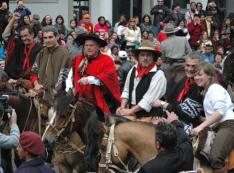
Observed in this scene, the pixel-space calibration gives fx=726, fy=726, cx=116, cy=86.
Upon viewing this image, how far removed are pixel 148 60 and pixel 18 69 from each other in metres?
3.40

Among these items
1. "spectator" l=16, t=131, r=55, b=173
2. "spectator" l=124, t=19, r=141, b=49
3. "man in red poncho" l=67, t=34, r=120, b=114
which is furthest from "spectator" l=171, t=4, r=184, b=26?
"spectator" l=16, t=131, r=55, b=173

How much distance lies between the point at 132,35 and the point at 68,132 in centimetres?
1470

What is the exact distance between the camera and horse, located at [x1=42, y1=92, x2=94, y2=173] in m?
8.92

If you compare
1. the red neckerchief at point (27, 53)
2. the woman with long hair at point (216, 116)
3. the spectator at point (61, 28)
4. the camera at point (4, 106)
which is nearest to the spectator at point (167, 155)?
the woman with long hair at point (216, 116)

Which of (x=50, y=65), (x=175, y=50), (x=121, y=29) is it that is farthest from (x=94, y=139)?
(x=121, y=29)

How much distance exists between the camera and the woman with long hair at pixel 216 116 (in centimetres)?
768

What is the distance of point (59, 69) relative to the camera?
435 inches

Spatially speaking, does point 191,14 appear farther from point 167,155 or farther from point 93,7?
point 167,155

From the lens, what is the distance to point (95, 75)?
9.77 m

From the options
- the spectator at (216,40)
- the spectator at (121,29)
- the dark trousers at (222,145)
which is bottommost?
the spectator at (216,40)

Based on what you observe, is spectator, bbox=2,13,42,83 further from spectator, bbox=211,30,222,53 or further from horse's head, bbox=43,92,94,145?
spectator, bbox=211,30,222,53

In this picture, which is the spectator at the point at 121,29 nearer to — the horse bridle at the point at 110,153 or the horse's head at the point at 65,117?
the horse's head at the point at 65,117

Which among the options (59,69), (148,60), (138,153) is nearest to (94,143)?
(138,153)

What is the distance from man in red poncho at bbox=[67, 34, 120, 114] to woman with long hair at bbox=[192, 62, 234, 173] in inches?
81.1
